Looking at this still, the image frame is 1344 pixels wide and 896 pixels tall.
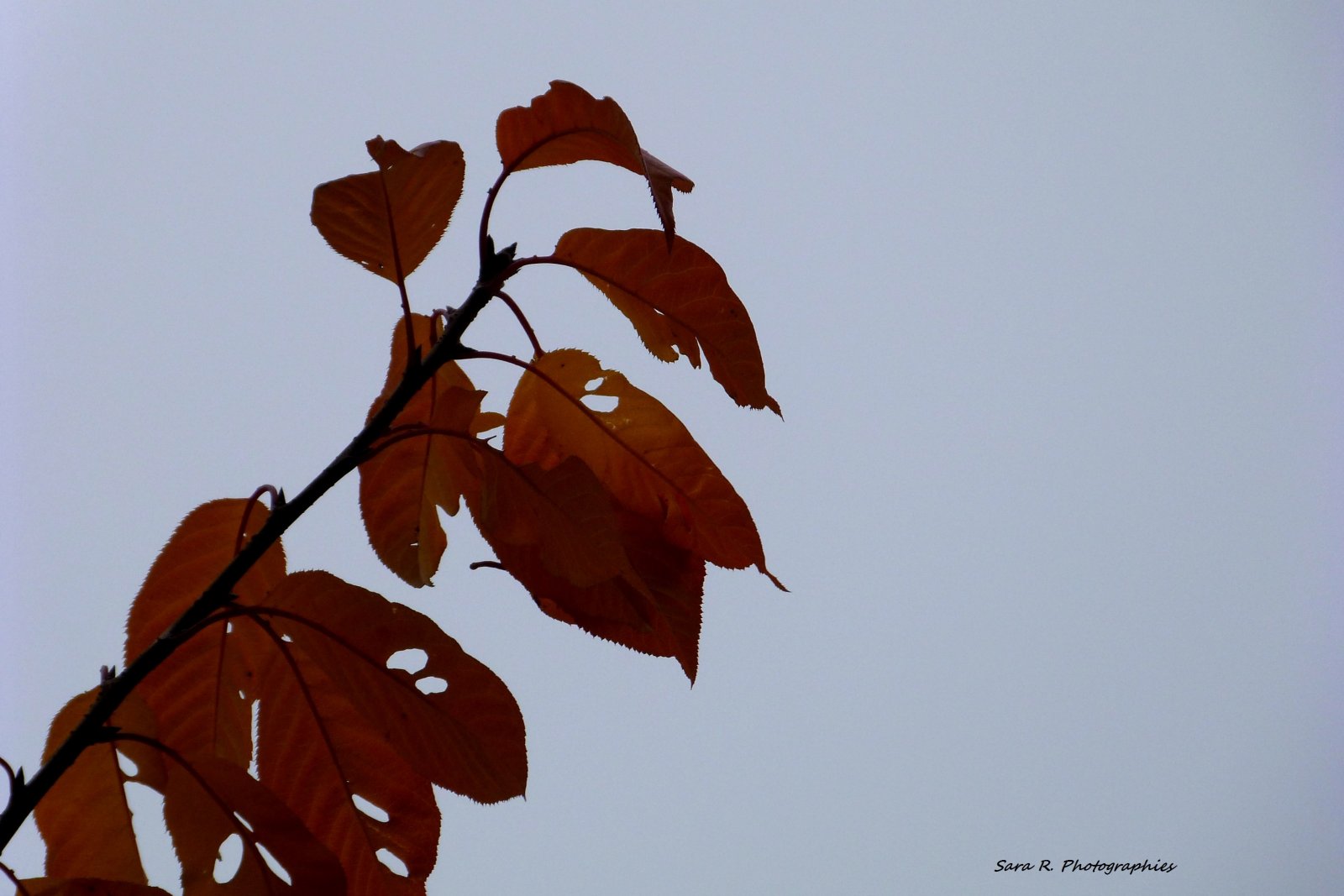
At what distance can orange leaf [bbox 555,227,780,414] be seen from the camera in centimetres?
51

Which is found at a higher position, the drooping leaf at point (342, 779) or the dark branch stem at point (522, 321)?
the dark branch stem at point (522, 321)

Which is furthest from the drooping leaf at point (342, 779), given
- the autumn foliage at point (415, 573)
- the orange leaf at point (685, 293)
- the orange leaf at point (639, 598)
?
the orange leaf at point (685, 293)

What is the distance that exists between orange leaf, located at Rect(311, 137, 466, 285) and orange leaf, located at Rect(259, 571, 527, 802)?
156mm

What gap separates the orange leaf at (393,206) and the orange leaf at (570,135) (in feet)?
0.09

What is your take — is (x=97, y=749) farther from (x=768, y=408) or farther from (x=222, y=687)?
(x=768, y=408)

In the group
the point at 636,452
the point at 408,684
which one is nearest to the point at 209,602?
the point at 408,684

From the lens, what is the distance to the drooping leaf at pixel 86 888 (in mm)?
435

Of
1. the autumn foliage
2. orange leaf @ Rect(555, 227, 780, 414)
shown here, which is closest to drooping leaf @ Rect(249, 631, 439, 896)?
the autumn foliage

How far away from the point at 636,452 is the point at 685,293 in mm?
88

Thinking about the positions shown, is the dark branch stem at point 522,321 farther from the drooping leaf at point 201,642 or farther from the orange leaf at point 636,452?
the drooping leaf at point 201,642

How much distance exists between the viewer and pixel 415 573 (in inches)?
21.7

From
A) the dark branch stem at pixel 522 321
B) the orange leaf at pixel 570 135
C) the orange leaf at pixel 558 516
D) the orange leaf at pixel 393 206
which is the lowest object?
the orange leaf at pixel 558 516

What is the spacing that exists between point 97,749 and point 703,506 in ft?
1.07

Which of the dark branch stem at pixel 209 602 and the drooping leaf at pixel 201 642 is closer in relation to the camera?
the dark branch stem at pixel 209 602
